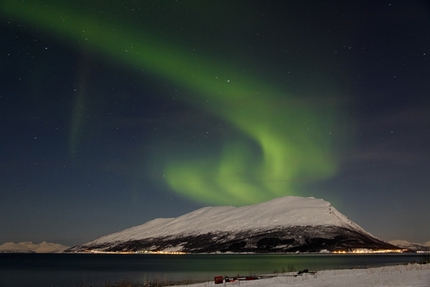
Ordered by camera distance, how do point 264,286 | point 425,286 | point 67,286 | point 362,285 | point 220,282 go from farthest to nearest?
point 67,286 → point 220,282 → point 264,286 → point 362,285 → point 425,286

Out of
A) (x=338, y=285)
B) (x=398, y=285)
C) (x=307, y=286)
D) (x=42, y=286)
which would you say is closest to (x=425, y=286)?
(x=398, y=285)

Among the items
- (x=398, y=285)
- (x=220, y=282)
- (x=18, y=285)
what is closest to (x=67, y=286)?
(x=18, y=285)

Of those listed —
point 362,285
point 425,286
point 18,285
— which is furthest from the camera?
point 18,285

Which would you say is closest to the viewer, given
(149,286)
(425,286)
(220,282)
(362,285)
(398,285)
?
(425,286)

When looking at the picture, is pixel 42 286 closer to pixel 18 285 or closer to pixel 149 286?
pixel 18 285

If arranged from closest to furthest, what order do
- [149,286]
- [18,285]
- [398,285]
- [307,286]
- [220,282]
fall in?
[398,285] < [307,286] < [220,282] < [149,286] < [18,285]

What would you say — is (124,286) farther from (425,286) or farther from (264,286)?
(425,286)

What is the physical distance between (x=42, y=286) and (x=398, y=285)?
256 ft

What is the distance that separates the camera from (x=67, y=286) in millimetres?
82000

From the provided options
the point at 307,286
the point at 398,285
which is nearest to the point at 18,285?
the point at 307,286

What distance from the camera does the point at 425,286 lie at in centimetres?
2477

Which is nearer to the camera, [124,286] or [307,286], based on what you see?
[307,286]

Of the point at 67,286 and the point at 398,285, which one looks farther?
the point at 67,286

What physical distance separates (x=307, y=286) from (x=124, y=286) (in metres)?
31.3
